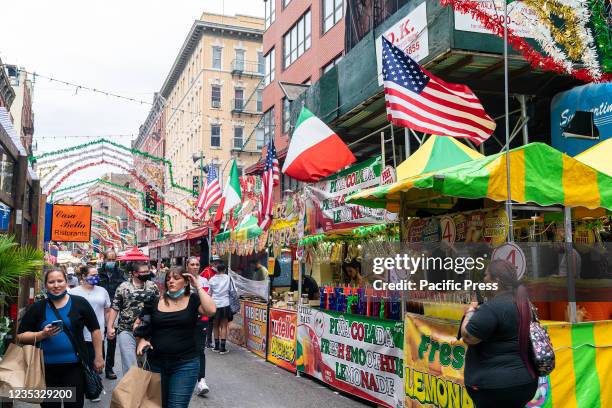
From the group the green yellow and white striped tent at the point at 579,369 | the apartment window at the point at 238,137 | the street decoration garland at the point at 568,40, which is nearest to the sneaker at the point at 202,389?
the green yellow and white striped tent at the point at 579,369

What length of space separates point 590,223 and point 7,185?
7.82 metres

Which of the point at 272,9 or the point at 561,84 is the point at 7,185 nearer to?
the point at 561,84

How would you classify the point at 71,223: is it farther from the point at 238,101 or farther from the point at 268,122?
the point at 238,101

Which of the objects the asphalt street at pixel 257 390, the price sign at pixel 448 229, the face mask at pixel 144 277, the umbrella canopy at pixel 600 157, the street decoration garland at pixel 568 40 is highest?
the street decoration garland at pixel 568 40

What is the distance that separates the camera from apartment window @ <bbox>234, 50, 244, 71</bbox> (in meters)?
47.7

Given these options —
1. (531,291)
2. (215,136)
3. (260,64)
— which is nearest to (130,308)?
(531,291)

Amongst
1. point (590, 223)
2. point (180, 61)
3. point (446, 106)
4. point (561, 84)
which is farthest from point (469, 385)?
point (180, 61)

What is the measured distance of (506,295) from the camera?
460cm

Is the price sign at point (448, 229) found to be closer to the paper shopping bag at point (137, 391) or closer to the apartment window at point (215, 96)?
the paper shopping bag at point (137, 391)

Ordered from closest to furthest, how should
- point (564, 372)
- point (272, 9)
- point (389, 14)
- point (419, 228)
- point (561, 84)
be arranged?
1. point (564, 372)
2. point (419, 228)
3. point (561, 84)
4. point (389, 14)
5. point (272, 9)

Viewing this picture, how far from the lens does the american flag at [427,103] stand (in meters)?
7.56

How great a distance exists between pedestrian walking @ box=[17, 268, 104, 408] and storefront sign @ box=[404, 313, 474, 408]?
142 inches

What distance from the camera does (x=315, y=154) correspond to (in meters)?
10.0

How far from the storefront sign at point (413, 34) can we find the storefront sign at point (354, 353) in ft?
16.7
